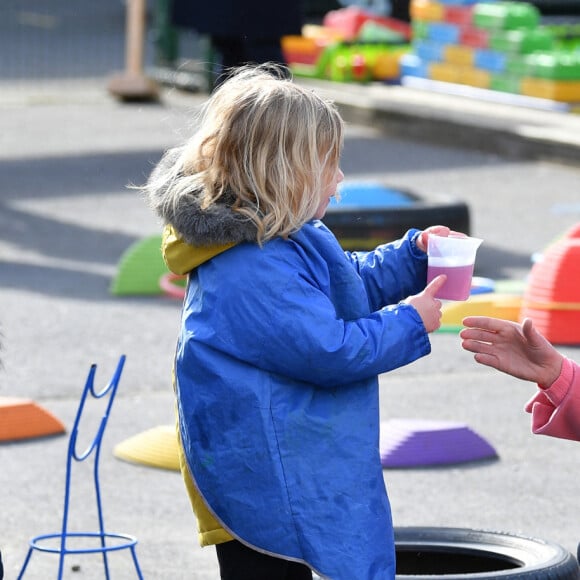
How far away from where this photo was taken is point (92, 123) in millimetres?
14961

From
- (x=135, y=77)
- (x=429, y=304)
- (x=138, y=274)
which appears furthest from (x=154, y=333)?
(x=135, y=77)

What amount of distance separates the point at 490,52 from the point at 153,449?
1013 centimetres

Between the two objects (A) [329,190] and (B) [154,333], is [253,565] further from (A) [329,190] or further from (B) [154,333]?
(B) [154,333]

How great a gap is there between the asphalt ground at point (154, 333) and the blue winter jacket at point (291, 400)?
49 cm

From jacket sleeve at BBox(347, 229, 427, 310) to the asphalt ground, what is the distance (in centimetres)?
47

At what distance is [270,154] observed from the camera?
115 inches

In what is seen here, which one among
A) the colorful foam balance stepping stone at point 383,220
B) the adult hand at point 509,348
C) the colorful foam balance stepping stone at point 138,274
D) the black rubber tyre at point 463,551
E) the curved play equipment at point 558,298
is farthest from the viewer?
the colorful foam balance stepping stone at point 383,220

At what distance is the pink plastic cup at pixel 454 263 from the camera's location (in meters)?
3.04

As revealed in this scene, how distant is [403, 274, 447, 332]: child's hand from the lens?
9.79 ft

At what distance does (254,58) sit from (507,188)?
2.06m

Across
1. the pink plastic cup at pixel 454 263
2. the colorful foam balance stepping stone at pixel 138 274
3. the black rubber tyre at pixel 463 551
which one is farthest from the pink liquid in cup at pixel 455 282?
the colorful foam balance stepping stone at pixel 138 274

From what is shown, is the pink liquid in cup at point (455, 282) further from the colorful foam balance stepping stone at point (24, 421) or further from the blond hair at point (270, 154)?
the colorful foam balance stepping stone at point (24, 421)

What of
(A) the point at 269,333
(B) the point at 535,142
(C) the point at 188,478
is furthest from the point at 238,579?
(B) the point at 535,142

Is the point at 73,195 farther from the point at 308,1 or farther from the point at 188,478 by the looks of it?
the point at 308,1
